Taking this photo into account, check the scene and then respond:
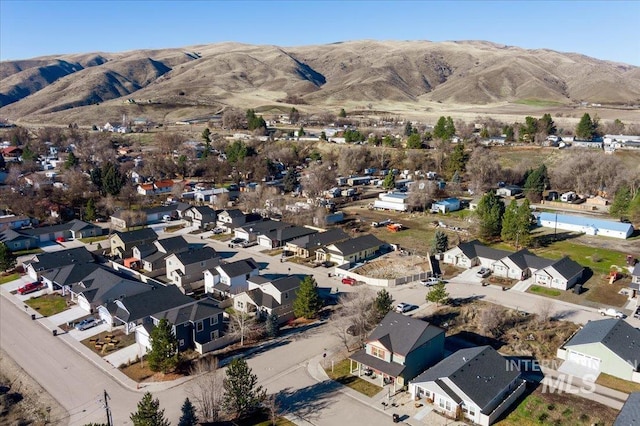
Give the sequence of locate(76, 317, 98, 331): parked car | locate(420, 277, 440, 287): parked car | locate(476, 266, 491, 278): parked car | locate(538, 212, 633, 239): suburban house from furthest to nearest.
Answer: locate(538, 212, 633, 239): suburban house, locate(476, 266, 491, 278): parked car, locate(420, 277, 440, 287): parked car, locate(76, 317, 98, 331): parked car

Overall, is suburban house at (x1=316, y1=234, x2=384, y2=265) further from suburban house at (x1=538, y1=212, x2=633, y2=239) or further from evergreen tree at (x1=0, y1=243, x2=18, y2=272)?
evergreen tree at (x1=0, y1=243, x2=18, y2=272)

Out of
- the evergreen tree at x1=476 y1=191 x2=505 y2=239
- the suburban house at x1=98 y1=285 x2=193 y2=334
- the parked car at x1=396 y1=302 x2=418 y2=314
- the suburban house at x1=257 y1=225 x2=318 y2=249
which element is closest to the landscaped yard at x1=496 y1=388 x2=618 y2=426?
the parked car at x1=396 y1=302 x2=418 y2=314

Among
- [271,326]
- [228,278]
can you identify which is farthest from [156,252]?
[271,326]

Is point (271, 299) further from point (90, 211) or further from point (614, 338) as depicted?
point (90, 211)

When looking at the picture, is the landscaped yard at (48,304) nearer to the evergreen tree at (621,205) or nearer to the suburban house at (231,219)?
the suburban house at (231,219)

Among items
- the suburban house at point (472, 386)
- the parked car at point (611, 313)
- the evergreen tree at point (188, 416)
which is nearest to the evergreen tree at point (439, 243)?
the parked car at point (611, 313)

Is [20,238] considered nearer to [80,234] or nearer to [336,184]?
[80,234]
